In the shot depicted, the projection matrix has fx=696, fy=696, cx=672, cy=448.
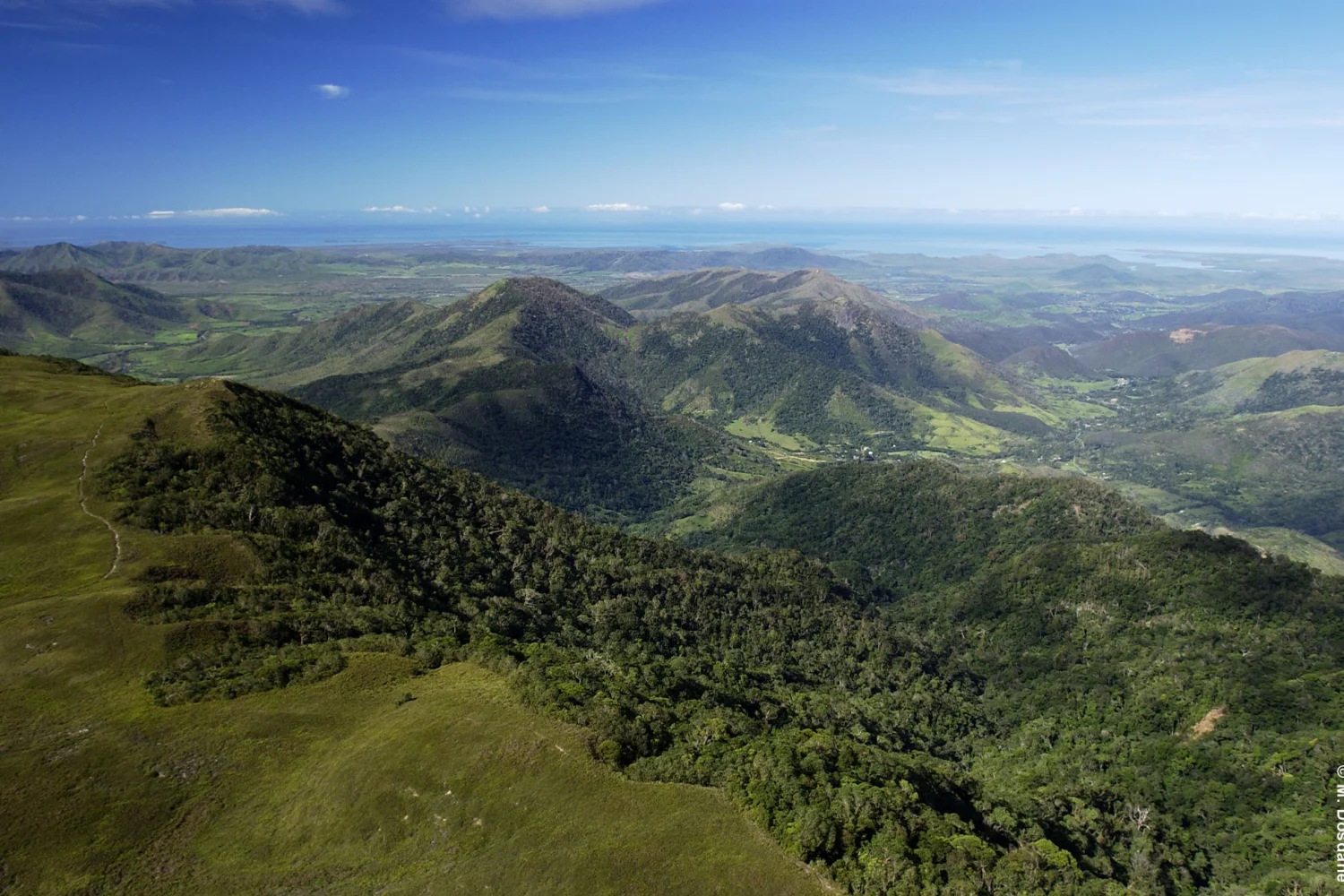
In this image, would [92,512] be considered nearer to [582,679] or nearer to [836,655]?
[582,679]

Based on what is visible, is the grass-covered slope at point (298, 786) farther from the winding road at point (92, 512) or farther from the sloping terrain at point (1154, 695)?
the sloping terrain at point (1154, 695)

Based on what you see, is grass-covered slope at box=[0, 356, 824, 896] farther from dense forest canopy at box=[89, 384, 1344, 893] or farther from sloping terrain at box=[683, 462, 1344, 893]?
sloping terrain at box=[683, 462, 1344, 893]

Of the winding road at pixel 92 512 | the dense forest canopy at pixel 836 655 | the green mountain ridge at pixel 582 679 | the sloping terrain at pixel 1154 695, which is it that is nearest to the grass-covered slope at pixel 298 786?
the green mountain ridge at pixel 582 679

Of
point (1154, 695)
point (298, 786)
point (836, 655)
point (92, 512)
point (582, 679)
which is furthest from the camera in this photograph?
point (836, 655)

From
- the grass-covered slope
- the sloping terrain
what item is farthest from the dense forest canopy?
the grass-covered slope

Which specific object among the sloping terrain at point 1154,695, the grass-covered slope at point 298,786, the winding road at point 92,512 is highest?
the winding road at point 92,512

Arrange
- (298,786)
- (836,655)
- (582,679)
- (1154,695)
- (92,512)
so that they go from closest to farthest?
1. (298,786)
2. (582,679)
3. (92,512)
4. (1154,695)
5. (836,655)

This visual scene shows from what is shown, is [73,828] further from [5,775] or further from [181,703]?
[181,703]

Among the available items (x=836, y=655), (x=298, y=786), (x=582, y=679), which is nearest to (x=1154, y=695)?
(x=836, y=655)
